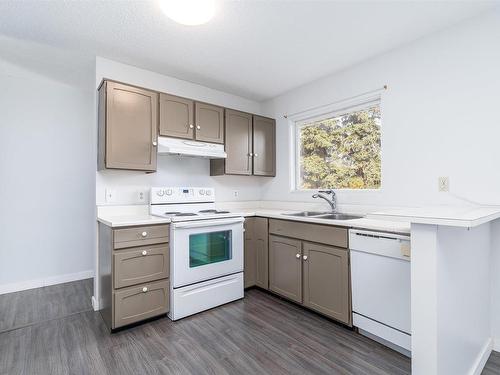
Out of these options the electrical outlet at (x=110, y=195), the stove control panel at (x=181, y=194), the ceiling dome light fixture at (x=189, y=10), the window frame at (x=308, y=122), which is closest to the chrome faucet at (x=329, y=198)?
the window frame at (x=308, y=122)

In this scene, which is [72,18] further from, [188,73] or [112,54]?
[188,73]

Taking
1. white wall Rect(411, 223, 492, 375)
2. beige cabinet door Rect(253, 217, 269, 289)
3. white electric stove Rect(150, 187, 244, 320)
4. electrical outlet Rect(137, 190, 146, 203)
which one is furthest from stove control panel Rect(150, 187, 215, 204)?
white wall Rect(411, 223, 492, 375)

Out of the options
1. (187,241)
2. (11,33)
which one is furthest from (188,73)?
(187,241)

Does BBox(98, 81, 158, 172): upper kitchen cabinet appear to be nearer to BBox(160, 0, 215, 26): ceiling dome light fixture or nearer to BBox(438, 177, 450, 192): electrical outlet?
BBox(160, 0, 215, 26): ceiling dome light fixture

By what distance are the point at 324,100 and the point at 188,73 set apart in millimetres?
1534

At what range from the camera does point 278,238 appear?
2713mm

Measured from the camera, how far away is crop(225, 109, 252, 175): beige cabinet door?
10.2 feet

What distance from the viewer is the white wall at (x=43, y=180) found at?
2941 mm

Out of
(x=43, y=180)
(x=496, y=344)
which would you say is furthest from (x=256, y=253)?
(x=43, y=180)

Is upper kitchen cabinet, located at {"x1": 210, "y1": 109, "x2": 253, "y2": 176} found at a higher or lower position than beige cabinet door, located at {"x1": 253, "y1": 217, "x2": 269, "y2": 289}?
higher

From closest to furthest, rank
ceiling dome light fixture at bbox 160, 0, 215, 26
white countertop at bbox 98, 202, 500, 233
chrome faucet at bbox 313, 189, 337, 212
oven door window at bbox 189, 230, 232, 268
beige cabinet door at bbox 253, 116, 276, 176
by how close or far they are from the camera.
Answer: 1. white countertop at bbox 98, 202, 500, 233
2. ceiling dome light fixture at bbox 160, 0, 215, 26
3. oven door window at bbox 189, 230, 232, 268
4. chrome faucet at bbox 313, 189, 337, 212
5. beige cabinet door at bbox 253, 116, 276, 176

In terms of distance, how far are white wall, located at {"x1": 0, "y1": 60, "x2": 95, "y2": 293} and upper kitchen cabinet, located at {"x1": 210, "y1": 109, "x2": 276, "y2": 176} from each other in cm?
143

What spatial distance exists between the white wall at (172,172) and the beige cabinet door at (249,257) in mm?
629

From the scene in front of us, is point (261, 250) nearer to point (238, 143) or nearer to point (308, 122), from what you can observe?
point (238, 143)
